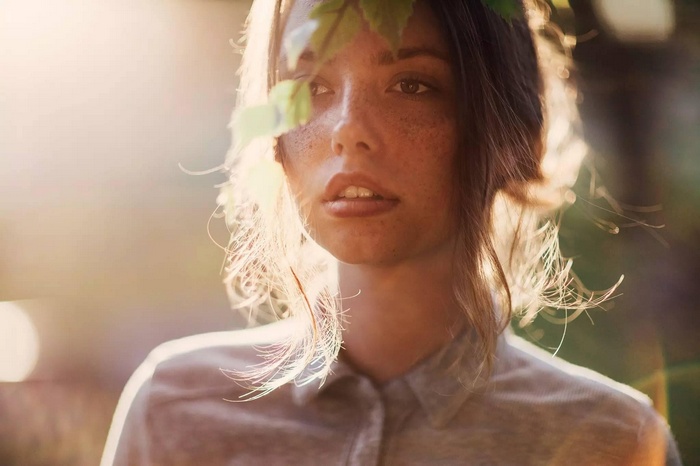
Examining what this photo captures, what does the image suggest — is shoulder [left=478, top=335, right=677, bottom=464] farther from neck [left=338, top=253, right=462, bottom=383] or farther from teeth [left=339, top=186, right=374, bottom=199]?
teeth [left=339, top=186, right=374, bottom=199]

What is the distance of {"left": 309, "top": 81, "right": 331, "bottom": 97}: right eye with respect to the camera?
108cm

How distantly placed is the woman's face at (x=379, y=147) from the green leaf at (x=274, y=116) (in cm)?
34

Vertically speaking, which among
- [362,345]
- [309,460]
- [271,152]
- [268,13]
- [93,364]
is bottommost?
[93,364]

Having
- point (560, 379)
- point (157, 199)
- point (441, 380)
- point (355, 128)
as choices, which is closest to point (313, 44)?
point (355, 128)

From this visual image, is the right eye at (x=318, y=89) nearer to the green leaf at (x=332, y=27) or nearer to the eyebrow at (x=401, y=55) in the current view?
the eyebrow at (x=401, y=55)

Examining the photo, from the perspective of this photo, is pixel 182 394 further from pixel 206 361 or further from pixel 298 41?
pixel 298 41

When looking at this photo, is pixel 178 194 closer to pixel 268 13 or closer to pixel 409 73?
pixel 268 13

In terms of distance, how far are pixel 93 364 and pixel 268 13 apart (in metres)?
1.73

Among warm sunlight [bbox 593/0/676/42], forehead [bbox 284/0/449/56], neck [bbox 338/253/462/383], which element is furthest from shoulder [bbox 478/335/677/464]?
warm sunlight [bbox 593/0/676/42]

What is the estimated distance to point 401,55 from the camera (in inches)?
41.5

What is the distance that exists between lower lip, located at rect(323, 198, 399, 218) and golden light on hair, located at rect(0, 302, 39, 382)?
5.90ft

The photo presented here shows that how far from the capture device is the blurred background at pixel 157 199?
7.11 ft

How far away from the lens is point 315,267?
1.32 m

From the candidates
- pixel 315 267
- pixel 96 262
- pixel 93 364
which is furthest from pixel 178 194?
pixel 315 267
